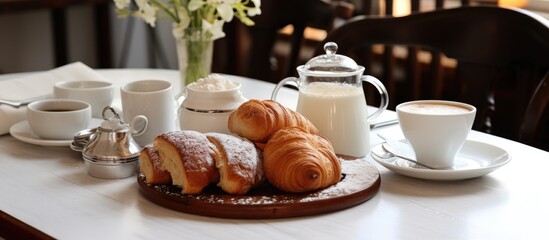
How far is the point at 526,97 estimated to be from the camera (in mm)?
1630

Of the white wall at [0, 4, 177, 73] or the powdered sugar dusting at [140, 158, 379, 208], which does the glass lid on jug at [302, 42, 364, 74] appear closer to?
→ the powdered sugar dusting at [140, 158, 379, 208]

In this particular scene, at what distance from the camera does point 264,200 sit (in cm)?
102

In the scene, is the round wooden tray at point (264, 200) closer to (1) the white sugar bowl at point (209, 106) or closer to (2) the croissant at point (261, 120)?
(2) the croissant at point (261, 120)

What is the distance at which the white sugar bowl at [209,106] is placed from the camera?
1250 mm

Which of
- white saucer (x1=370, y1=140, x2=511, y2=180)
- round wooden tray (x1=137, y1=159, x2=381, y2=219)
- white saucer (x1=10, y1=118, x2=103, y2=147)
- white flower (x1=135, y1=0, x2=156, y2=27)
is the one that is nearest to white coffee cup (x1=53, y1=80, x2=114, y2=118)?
white saucer (x1=10, y1=118, x2=103, y2=147)

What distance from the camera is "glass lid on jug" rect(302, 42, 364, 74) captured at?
1.22 m

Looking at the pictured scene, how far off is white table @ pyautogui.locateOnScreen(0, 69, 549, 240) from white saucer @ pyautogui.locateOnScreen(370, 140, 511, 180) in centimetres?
1

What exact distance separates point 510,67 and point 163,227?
89cm

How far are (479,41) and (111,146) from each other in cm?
80

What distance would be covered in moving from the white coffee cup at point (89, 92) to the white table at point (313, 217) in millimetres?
204

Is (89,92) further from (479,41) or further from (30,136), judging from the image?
(479,41)

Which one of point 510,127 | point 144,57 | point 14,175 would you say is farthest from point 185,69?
point 144,57

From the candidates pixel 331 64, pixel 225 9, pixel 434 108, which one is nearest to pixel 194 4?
pixel 225 9

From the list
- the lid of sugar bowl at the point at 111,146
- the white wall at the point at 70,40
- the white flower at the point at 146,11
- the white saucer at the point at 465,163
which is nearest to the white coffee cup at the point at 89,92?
the white flower at the point at 146,11
